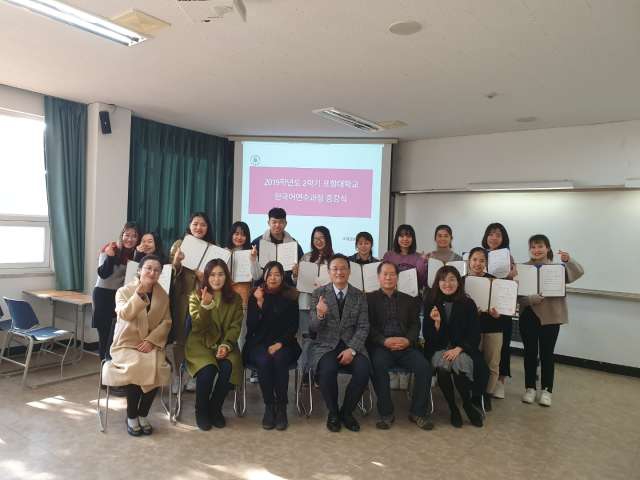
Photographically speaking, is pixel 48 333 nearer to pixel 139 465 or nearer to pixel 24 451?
pixel 24 451

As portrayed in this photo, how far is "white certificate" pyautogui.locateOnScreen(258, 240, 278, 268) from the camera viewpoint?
3.93 m

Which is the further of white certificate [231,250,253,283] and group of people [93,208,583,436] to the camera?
white certificate [231,250,253,283]

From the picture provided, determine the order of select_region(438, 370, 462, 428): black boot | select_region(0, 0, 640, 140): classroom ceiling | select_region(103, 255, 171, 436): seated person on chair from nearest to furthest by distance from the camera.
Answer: select_region(0, 0, 640, 140): classroom ceiling, select_region(103, 255, 171, 436): seated person on chair, select_region(438, 370, 462, 428): black boot

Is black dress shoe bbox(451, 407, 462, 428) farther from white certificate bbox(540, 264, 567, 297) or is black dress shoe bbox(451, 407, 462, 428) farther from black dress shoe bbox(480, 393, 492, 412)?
white certificate bbox(540, 264, 567, 297)

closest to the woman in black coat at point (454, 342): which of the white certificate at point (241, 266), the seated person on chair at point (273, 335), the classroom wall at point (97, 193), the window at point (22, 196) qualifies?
the seated person on chair at point (273, 335)

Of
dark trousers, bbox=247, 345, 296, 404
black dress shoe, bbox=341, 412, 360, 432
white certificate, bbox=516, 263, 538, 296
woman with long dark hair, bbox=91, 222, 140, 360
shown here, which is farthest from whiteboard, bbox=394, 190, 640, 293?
woman with long dark hair, bbox=91, 222, 140, 360

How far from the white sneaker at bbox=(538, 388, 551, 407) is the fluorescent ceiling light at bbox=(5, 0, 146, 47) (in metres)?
4.16

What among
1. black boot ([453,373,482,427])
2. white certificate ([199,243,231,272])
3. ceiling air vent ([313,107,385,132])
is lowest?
black boot ([453,373,482,427])

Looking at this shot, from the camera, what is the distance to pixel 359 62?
353 centimetres

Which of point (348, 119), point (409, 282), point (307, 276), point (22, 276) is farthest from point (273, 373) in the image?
point (22, 276)

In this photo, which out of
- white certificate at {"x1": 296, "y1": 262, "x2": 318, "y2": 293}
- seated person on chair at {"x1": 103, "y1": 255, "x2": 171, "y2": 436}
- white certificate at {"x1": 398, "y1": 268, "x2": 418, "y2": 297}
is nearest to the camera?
seated person on chair at {"x1": 103, "y1": 255, "x2": 171, "y2": 436}

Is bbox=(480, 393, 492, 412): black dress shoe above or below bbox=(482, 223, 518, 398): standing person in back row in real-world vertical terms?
below

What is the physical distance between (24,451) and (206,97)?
3300 mm

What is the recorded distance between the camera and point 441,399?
13.0ft
